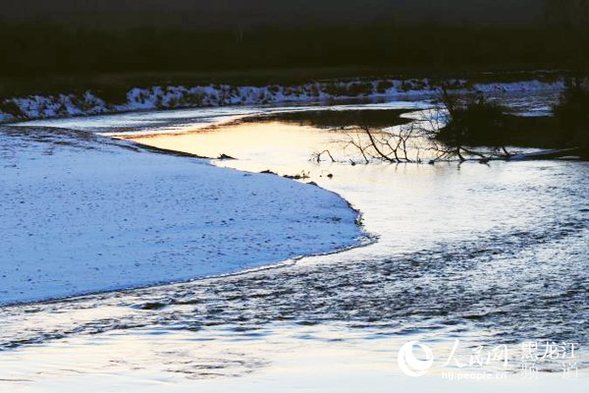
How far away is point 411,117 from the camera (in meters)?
44.2

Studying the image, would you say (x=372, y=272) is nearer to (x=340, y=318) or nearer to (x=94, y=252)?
(x=340, y=318)

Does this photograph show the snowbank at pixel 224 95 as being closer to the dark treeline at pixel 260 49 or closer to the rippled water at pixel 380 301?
the dark treeline at pixel 260 49

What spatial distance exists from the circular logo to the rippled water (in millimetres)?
168

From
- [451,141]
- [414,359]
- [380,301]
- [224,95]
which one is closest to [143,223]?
[380,301]

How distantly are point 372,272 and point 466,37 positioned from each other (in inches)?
3174

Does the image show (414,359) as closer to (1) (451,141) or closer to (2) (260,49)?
(1) (451,141)

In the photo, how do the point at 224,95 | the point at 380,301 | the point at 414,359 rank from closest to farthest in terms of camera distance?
1. the point at 414,359
2. the point at 380,301
3. the point at 224,95

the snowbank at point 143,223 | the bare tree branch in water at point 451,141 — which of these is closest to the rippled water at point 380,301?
the snowbank at point 143,223

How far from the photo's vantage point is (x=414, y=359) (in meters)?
10.1

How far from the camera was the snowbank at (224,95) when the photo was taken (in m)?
49.9

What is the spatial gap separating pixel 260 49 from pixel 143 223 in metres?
64.6

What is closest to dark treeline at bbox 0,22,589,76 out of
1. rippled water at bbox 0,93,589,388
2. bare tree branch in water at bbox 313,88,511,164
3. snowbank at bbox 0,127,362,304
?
bare tree branch in water at bbox 313,88,511,164

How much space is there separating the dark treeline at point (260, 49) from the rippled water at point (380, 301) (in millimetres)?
44416

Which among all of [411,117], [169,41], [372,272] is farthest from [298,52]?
[372,272]
